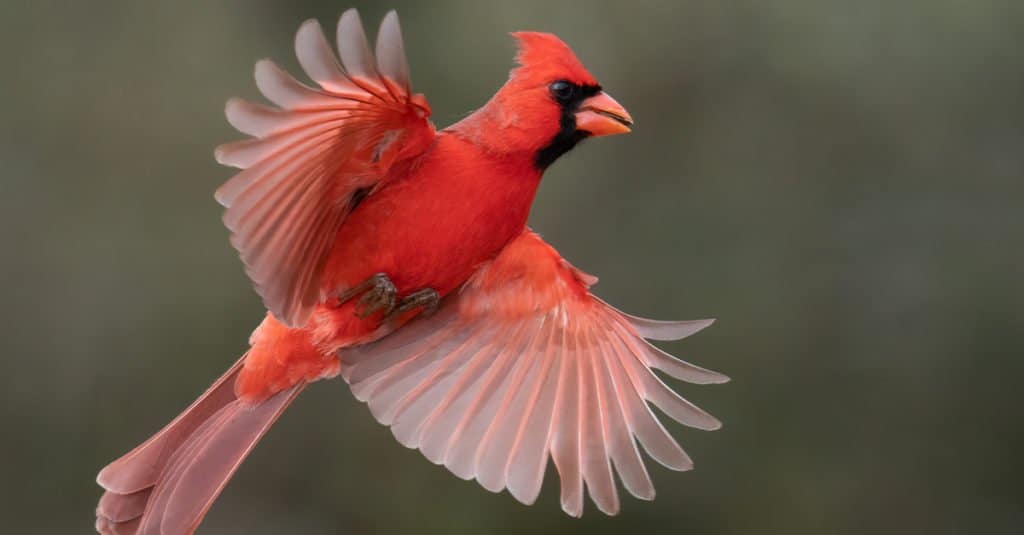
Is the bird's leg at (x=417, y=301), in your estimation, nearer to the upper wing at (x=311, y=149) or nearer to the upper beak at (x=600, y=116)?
the upper wing at (x=311, y=149)

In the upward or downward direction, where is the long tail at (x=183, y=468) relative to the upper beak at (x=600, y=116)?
downward

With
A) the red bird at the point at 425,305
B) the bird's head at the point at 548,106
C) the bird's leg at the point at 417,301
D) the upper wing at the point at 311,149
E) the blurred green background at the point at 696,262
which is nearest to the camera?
the upper wing at the point at 311,149

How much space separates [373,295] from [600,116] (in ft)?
1.87

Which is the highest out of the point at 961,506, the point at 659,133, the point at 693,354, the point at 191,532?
the point at 659,133

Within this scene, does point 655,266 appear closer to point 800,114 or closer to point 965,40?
point 800,114

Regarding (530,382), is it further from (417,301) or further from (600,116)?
(600,116)

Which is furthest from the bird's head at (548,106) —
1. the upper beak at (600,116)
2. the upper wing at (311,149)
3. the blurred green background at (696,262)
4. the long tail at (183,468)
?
the blurred green background at (696,262)

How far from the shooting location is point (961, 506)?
457 cm

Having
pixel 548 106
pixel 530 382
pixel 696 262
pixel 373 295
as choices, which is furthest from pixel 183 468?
pixel 696 262

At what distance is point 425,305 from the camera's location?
3.21 m

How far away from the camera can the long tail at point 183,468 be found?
3.09 m

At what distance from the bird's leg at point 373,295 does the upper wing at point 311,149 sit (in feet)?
0.46

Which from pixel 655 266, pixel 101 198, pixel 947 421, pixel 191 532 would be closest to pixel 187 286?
pixel 101 198

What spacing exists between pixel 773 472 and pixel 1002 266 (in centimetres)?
90
